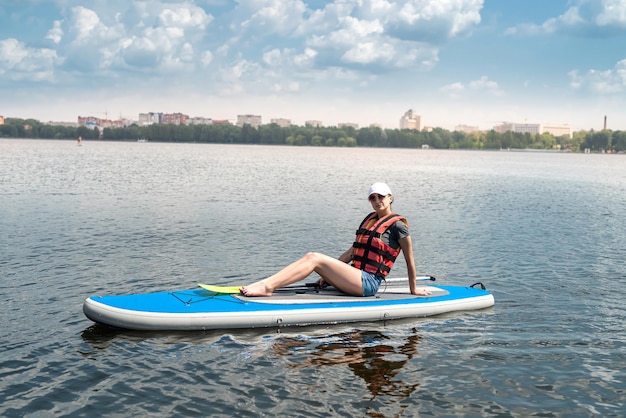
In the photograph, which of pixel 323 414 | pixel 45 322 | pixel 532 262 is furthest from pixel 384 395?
pixel 532 262

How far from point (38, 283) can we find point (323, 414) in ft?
25.6

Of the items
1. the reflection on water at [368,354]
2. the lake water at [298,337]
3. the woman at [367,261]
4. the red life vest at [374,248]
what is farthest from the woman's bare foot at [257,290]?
the red life vest at [374,248]

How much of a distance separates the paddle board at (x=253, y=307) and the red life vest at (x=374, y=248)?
0.57 m

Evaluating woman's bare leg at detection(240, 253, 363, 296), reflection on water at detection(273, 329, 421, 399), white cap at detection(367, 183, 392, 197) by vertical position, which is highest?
white cap at detection(367, 183, 392, 197)

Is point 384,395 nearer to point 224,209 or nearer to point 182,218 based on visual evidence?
point 182,218

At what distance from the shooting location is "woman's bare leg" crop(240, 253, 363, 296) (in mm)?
9828

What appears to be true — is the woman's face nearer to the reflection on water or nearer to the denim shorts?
the denim shorts

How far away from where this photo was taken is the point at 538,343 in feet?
32.4

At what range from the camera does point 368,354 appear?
30.3ft

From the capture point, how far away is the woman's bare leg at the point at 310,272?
387 inches

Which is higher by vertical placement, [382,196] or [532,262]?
[382,196]

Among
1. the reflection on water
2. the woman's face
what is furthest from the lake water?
the woman's face

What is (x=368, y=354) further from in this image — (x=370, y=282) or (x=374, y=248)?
(x=374, y=248)

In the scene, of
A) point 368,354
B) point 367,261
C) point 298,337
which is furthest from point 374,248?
point 298,337
